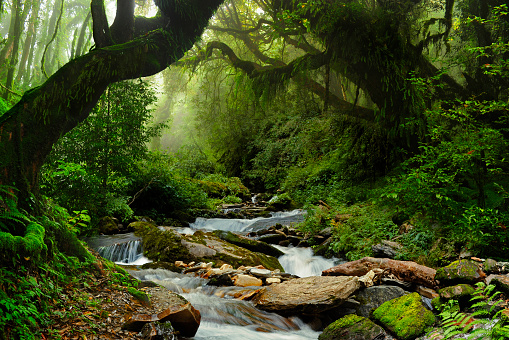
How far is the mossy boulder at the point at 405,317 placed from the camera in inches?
150

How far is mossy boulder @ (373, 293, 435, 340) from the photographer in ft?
12.5

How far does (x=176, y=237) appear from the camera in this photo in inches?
314

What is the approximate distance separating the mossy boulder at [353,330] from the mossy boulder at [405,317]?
0.59 feet

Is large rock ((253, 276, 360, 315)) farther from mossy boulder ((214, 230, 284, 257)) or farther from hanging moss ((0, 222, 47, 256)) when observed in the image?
hanging moss ((0, 222, 47, 256))

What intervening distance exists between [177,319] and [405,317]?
2.83m

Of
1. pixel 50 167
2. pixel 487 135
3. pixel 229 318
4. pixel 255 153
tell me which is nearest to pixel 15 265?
pixel 229 318

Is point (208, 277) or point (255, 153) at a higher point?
point (255, 153)

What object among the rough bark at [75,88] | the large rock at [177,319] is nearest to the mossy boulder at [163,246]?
the large rock at [177,319]

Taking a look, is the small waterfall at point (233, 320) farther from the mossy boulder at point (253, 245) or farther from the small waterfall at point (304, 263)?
the mossy boulder at point (253, 245)

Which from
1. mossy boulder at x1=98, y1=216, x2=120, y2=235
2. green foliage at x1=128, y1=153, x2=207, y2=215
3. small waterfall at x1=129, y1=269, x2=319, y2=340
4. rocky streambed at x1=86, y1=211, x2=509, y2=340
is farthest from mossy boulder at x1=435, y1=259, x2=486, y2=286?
green foliage at x1=128, y1=153, x2=207, y2=215

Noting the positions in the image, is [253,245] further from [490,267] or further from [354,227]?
[490,267]

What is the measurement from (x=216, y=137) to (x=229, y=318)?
56.8 ft

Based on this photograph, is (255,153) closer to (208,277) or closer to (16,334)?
(208,277)

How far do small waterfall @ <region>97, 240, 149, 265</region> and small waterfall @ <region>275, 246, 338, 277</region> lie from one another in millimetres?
3405
